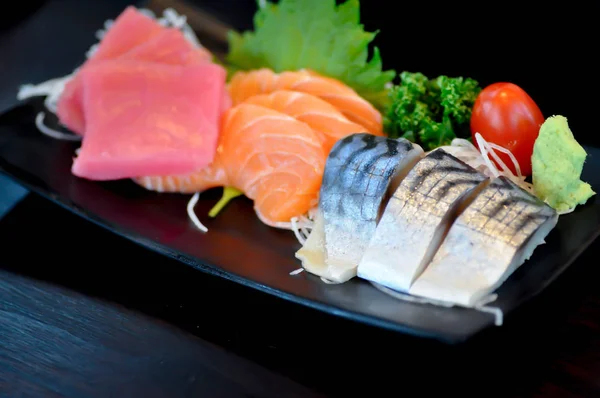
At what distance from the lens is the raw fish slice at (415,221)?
214 centimetres

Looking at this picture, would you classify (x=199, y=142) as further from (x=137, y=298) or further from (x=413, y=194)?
(x=413, y=194)

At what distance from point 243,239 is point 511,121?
119cm

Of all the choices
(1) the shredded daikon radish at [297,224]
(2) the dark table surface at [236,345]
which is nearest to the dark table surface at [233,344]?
(2) the dark table surface at [236,345]

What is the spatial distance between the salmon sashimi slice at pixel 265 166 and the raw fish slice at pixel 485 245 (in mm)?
741

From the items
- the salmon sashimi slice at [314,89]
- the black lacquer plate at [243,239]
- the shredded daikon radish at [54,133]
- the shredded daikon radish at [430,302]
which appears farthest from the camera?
the shredded daikon radish at [54,133]

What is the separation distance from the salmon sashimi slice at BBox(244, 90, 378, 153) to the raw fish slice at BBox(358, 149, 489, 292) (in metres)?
0.62

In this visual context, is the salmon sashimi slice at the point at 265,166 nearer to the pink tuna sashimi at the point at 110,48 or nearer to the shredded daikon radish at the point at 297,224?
the shredded daikon radish at the point at 297,224

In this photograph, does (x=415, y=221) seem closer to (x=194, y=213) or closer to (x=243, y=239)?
(x=243, y=239)

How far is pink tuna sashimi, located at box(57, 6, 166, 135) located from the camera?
3.28m

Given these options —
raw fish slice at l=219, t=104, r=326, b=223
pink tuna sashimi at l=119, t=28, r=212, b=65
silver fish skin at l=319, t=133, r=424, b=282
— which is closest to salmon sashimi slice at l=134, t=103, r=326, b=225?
raw fish slice at l=219, t=104, r=326, b=223

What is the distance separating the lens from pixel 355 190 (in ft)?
7.91

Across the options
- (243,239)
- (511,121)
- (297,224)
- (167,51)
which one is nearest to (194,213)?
(243,239)

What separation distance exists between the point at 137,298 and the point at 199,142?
0.77 metres

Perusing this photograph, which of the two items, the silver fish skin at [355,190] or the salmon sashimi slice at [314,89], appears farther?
the salmon sashimi slice at [314,89]
